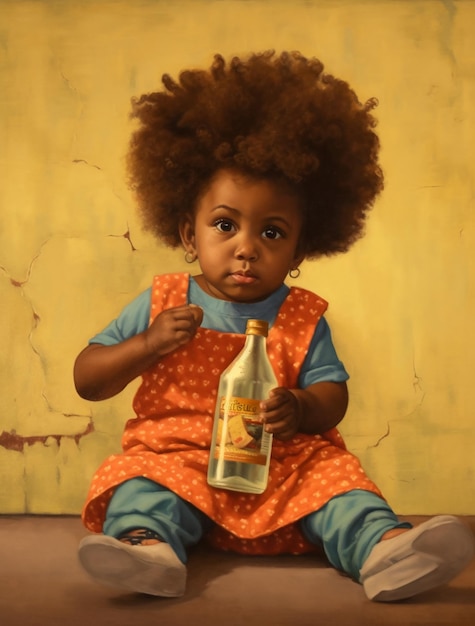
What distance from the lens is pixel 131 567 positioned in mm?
991

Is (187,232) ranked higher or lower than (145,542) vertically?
higher

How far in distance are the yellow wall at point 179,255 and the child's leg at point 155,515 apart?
0.84 feet

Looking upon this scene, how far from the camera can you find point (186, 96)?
1.33 m

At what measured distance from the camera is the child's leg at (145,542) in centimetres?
99

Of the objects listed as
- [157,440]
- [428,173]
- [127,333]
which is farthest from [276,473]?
[428,173]

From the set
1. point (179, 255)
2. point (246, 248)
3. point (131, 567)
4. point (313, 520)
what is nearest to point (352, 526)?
point (313, 520)

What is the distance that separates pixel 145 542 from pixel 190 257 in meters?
0.48

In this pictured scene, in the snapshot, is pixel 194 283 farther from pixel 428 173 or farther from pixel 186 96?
pixel 428 173

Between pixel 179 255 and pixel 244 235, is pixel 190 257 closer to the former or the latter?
pixel 179 255

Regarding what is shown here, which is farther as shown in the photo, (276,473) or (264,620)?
(276,473)

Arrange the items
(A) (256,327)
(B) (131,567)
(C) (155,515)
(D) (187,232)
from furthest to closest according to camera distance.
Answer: (D) (187,232)
(A) (256,327)
(C) (155,515)
(B) (131,567)

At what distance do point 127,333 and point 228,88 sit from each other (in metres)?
0.39

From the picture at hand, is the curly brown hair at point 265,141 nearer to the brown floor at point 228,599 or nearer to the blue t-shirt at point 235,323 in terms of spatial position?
the blue t-shirt at point 235,323

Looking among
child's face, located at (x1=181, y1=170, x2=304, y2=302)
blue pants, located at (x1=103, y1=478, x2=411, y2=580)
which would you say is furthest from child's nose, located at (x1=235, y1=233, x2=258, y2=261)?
blue pants, located at (x1=103, y1=478, x2=411, y2=580)
